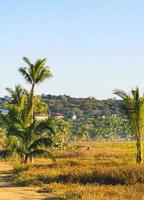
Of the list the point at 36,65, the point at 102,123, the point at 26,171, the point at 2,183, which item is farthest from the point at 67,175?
the point at 102,123

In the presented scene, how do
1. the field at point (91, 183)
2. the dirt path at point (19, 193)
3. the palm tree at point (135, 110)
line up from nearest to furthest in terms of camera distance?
the field at point (91, 183) → the dirt path at point (19, 193) → the palm tree at point (135, 110)

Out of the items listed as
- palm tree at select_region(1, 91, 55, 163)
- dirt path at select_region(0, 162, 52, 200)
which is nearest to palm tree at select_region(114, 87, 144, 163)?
palm tree at select_region(1, 91, 55, 163)

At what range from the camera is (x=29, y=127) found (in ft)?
95.6

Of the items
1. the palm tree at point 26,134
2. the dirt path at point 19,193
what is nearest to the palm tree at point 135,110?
the palm tree at point 26,134

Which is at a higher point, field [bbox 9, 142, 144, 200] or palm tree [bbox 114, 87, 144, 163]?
palm tree [bbox 114, 87, 144, 163]

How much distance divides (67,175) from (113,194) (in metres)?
5.75

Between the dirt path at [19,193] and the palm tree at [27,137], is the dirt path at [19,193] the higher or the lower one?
the lower one

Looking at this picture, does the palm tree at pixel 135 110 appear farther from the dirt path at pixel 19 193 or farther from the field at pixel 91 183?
the dirt path at pixel 19 193

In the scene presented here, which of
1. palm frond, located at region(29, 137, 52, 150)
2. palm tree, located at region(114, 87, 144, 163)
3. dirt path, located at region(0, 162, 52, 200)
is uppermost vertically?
palm tree, located at region(114, 87, 144, 163)

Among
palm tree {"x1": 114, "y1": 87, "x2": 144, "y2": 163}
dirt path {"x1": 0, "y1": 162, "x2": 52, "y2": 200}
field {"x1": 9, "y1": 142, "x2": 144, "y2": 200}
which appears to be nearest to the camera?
field {"x1": 9, "y1": 142, "x2": 144, "y2": 200}

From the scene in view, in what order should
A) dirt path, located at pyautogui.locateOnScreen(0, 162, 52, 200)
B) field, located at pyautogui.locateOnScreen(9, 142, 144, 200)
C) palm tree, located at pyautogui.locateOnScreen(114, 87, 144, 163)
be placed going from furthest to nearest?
1. palm tree, located at pyautogui.locateOnScreen(114, 87, 144, 163)
2. dirt path, located at pyautogui.locateOnScreen(0, 162, 52, 200)
3. field, located at pyautogui.locateOnScreen(9, 142, 144, 200)

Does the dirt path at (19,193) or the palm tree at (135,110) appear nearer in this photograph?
the dirt path at (19,193)

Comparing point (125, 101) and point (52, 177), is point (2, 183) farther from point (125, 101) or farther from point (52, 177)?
point (125, 101)

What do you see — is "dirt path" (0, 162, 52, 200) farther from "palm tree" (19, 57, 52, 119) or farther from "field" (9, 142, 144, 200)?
"palm tree" (19, 57, 52, 119)
